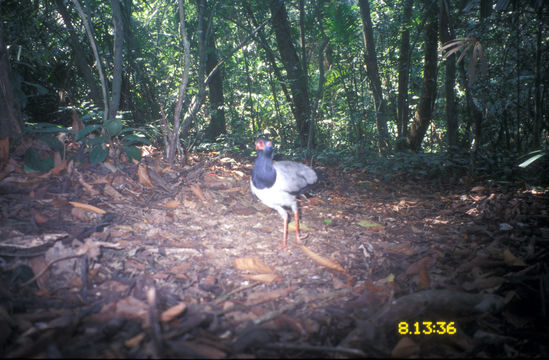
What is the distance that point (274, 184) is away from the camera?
3.38 metres

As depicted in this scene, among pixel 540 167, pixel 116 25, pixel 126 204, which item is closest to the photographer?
pixel 126 204

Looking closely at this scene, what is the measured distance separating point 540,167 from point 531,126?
126 cm

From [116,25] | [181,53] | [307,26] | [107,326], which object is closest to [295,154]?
[307,26]

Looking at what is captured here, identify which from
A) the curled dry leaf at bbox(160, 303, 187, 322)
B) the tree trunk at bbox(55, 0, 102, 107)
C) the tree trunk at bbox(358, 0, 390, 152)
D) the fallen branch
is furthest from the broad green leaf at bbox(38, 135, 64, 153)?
the tree trunk at bbox(358, 0, 390, 152)

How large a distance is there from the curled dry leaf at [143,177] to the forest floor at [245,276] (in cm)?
3

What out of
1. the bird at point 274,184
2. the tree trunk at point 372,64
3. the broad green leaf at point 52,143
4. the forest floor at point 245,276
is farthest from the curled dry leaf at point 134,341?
the tree trunk at point 372,64

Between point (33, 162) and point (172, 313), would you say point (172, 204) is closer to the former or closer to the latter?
point (33, 162)

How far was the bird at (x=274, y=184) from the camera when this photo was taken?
130 inches

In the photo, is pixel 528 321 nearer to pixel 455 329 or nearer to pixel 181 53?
pixel 455 329

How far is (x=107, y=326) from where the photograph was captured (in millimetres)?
1510

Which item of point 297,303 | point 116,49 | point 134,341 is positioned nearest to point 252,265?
point 297,303

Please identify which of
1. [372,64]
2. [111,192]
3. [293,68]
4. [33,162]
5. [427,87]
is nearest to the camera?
[33,162]
